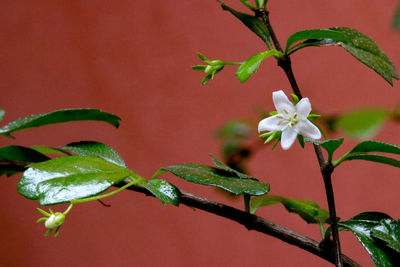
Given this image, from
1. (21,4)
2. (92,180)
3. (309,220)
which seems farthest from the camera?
(21,4)

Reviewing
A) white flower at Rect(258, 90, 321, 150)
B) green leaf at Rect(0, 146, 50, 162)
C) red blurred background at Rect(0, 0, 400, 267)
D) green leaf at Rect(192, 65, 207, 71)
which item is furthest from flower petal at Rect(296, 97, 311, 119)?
red blurred background at Rect(0, 0, 400, 267)

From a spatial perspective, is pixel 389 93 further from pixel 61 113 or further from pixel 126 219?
pixel 61 113

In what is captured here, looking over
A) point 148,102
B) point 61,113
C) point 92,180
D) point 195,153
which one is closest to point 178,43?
point 148,102

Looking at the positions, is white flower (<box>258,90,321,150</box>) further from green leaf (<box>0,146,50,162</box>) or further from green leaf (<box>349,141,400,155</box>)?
green leaf (<box>0,146,50,162</box>)

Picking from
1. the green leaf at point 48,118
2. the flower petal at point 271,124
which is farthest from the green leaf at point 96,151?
the flower petal at point 271,124

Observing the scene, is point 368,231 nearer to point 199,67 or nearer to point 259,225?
point 259,225

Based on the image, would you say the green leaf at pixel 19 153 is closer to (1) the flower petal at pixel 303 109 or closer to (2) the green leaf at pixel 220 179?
(2) the green leaf at pixel 220 179

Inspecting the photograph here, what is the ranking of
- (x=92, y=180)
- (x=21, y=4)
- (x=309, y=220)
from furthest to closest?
Result: (x=21, y=4) → (x=309, y=220) → (x=92, y=180)
